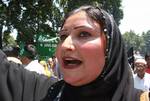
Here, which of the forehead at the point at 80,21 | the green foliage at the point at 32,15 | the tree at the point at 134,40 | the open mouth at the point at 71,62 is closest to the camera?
the open mouth at the point at 71,62

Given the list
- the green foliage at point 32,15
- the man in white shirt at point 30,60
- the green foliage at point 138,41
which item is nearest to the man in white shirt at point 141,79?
the man in white shirt at point 30,60

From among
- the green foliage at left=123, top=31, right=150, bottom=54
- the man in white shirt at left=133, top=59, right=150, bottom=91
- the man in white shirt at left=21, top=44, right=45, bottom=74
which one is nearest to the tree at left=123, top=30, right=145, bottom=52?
the green foliage at left=123, top=31, right=150, bottom=54

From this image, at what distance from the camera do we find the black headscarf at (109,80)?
236 centimetres

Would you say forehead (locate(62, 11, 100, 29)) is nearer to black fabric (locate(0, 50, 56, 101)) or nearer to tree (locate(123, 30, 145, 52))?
black fabric (locate(0, 50, 56, 101))

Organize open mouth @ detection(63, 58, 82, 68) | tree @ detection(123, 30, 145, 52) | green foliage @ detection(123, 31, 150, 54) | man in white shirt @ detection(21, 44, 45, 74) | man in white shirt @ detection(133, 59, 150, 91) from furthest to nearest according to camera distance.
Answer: tree @ detection(123, 30, 145, 52)
green foliage @ detection(123, 31, 150, 54)
man in white shirt @ detection(133, 59, 150, 91)
man in white shirt @ detection(21, 44, 45, 74)
open mouth @ detection(63, 58, 82, 68)

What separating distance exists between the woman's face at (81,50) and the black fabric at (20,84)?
0.85ft

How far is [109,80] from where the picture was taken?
93.7 inches

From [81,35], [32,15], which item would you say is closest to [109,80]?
[81,35]

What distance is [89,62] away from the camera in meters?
2.30

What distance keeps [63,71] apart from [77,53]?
0.13 meters

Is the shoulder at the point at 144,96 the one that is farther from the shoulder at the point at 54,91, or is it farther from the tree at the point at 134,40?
the tree at the point at 134,40

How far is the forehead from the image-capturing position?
2.41m

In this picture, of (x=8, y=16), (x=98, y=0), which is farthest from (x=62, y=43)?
(x=98, y=0)

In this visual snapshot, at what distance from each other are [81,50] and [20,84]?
450mm
